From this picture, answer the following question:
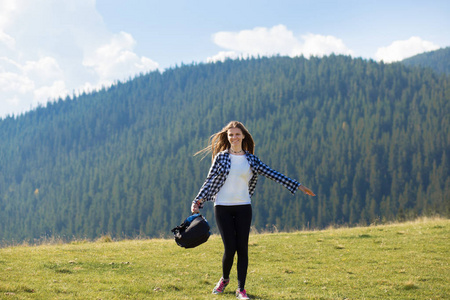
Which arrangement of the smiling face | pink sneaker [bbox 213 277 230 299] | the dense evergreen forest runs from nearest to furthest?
the smiling face → pink sneaker [bbox 213 277 230 299] → the dense evergreen forest

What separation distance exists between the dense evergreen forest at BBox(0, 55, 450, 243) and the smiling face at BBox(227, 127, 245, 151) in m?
95.5

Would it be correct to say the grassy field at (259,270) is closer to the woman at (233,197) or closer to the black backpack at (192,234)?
the woman at (233,197)

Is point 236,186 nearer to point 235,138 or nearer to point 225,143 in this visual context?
point 235,138

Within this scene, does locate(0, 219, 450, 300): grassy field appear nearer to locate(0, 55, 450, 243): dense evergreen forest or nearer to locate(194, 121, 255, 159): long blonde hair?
locate(194, 121, 255, 159): long blonde hair

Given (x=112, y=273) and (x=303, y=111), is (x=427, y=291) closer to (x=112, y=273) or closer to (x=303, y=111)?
(x=112, y=273)

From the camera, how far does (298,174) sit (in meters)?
129

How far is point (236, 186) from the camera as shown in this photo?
6.26 metres

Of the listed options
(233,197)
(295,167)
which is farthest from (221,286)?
(295,167)

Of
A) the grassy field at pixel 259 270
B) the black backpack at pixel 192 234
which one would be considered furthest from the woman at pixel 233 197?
the grassy field at pixel 259 270

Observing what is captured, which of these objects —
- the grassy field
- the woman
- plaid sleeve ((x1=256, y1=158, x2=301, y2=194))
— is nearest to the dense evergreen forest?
the grassy field

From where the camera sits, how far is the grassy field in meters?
6.97

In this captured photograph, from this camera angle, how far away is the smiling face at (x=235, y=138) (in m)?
6.53

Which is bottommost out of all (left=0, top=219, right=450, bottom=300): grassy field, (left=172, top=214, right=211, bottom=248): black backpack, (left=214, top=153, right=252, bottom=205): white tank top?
(left=0, top=219, right=450, bottom=300): grassy field

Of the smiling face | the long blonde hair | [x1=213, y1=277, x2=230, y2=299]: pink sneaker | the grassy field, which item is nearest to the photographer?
the smiling face
